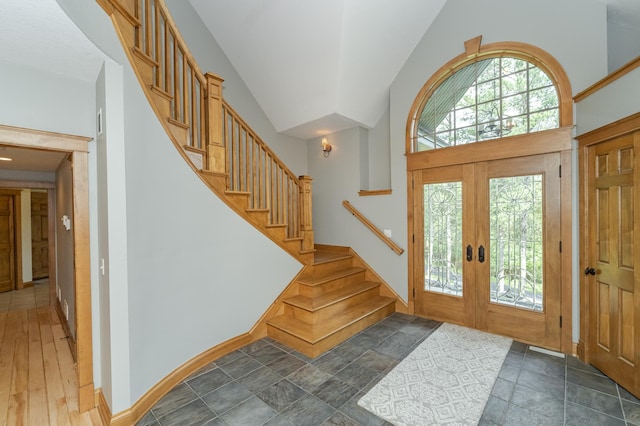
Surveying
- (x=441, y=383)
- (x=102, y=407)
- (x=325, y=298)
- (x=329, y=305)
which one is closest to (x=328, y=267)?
(x=325, y=298)

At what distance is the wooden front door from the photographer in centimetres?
580

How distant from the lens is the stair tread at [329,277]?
377cm

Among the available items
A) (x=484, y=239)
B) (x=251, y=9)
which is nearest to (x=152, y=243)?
(x=251, y=9)

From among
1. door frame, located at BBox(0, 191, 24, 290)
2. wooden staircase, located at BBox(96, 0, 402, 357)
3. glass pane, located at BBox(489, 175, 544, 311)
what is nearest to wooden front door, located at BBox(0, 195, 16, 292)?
door frame, located at BBox(0, 191, 24, 290)

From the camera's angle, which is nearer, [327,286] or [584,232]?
[584,232]

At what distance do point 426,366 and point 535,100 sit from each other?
331cm

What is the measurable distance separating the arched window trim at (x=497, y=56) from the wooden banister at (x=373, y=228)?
1.29 meters

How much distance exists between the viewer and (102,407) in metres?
2.13

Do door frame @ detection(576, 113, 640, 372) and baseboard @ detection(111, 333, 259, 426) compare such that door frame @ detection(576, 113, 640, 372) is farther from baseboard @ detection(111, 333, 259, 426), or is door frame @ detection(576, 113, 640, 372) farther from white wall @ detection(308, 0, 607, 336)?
baseboard @ detection(111, 333, 259, 426)

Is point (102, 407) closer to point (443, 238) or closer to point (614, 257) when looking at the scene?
point (443, 238)

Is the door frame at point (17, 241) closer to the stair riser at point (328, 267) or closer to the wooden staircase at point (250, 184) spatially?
the wooden staircase at point (250, 184)

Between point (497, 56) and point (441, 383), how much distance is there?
12.7ft

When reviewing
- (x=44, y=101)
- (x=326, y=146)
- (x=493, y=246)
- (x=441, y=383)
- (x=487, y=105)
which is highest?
(x=487, y=105)

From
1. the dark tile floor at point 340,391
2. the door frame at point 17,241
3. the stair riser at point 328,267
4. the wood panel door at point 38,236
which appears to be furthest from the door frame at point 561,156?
the wood panel door at point 38,236
